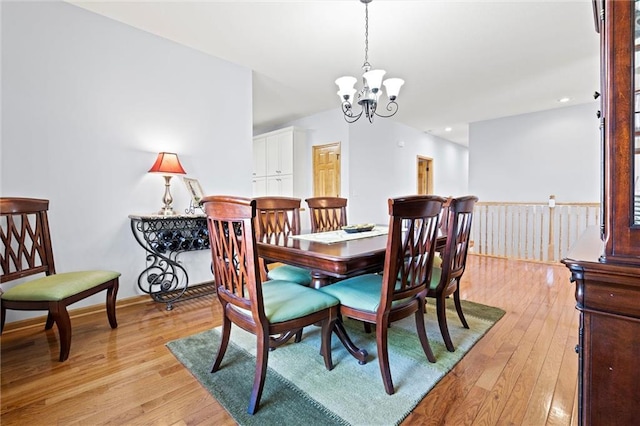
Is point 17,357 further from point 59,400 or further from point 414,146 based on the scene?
point 414,146

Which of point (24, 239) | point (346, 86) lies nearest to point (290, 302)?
point (346, 86)

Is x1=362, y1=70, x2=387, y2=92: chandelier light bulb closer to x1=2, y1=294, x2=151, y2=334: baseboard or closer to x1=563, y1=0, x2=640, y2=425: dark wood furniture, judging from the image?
x1=563, y1=0, x2=640, y2=425: dark wood furniture

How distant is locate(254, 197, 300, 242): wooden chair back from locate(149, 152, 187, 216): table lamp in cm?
85

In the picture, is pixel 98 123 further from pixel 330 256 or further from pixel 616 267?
pixel 616 267

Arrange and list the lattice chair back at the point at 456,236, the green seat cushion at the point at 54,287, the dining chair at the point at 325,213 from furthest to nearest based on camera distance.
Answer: the dining chair at the point at 325,213 → the lattice chair back at the point at 456,236 → the green seat cushion at the point at 54,287

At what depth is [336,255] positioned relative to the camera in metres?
1.42

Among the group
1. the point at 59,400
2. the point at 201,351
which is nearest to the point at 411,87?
the point at 201,351

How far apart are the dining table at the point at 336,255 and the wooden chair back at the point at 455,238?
13 cm

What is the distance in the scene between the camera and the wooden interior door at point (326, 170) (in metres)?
5.05

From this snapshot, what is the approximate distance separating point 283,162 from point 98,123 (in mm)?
3082

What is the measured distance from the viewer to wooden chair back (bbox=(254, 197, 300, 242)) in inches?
92.1

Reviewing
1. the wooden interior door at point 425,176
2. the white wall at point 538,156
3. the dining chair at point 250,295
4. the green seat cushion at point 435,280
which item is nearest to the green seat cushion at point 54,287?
the dining chair at point 250,295

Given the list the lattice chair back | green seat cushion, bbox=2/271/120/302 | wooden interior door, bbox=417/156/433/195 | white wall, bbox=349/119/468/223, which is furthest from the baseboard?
wooden interior door, bbox=417/156/433/195

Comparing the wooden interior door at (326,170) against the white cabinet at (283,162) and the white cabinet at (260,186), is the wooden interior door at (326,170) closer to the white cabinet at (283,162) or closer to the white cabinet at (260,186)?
the white cabinet at (283,162)
